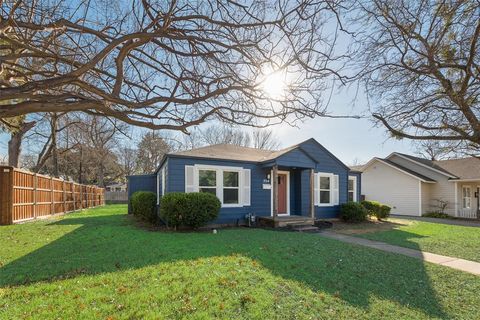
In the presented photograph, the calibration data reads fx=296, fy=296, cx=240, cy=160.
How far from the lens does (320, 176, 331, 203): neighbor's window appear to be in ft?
48.8

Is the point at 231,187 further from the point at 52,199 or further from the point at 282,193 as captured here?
the point at 52,199

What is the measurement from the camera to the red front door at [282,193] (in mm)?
13804

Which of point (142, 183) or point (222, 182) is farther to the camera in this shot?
point (142, 183)

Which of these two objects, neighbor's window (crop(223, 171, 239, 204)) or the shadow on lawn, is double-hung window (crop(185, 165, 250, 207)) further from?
the shadow on lawn

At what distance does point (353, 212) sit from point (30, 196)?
1455 cm

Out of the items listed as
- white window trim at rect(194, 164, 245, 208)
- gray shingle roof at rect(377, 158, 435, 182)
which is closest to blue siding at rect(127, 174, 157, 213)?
white window trim at rect(194, 164, 245, 208)

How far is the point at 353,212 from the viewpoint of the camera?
1443 centimetres

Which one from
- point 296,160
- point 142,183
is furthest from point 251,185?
point 142,183

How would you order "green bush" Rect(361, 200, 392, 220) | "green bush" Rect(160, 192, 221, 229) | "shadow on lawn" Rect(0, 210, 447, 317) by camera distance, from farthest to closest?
"green bush" Rect(361, 200, 392, 220)
"green bush" Rect(160, 192, 221, 229)
"shadow on lawn" Rect(0, 210, 447, 317)

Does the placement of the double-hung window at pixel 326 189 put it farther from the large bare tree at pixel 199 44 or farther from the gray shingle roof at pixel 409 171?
the large bare tree at pixel 199 44

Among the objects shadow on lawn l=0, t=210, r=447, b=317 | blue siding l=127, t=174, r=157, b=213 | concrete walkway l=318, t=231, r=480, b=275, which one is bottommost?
concrete walkway l=318, t=231, r=480, b=275

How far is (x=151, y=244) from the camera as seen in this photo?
7.48 meters

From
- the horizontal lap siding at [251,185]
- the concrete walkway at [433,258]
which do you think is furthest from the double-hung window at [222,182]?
the concrete walkway at [433,258]

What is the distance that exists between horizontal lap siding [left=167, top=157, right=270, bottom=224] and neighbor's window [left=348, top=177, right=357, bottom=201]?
6.22m
